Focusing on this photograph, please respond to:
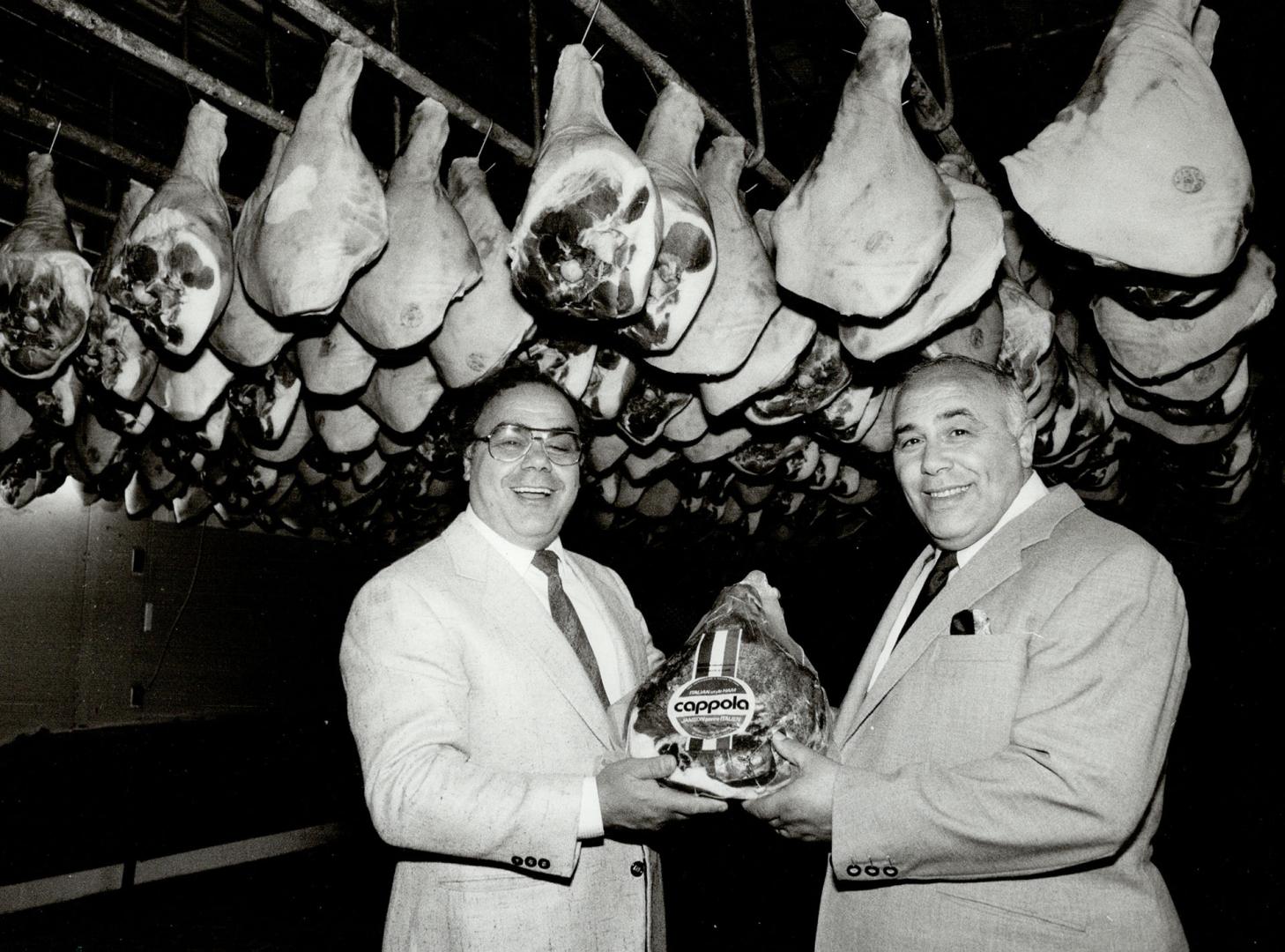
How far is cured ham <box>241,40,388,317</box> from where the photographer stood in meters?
1.97

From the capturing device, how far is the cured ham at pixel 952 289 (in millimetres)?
2057

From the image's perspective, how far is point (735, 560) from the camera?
10453 mm

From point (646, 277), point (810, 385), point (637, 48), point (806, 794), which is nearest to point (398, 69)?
point (637, 48)

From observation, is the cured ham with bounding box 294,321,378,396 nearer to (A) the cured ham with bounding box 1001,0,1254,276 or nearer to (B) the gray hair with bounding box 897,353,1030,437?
(B) the gray hair with bounding box 897,353,1030,437

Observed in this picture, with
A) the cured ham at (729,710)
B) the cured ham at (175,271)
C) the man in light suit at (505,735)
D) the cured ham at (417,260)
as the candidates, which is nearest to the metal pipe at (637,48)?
the cured ham at (417,260)

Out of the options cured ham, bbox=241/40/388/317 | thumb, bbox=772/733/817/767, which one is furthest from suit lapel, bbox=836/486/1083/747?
cured ham, bbox=241/40/388/317

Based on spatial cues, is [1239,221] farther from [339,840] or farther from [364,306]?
[339,840]

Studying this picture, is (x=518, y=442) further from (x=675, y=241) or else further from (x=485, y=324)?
(x=675, y=241)

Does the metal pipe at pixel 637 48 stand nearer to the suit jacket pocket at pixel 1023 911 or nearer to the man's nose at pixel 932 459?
the man's nose at pixel 932 459

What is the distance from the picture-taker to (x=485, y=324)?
2.31m

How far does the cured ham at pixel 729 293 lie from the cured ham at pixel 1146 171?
0.66 meters

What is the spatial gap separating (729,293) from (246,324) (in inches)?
47.8

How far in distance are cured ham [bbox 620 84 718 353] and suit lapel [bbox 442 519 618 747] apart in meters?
0.61

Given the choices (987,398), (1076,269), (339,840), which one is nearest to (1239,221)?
(1076,269)
